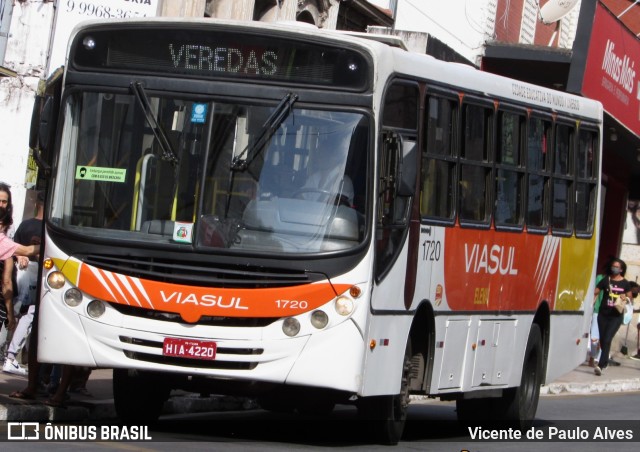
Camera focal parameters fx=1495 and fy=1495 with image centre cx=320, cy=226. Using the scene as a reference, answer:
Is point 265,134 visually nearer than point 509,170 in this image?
Yes

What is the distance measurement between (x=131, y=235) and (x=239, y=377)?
Result: 4.11 feet

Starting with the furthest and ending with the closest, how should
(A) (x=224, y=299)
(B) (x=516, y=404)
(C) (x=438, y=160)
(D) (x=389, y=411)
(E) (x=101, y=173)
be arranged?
(B) (x=516, y=404) → (C) (x=438, y=160) → (D) (x=389, y=411) → (E) (x=101, y=173) → (A) (x=224, y=299)

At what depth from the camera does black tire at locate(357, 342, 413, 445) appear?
11320 mm

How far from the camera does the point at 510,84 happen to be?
13547 millimetres

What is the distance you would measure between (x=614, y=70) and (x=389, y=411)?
17.3 metres

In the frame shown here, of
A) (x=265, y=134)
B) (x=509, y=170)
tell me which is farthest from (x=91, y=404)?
(x=509, y=170)

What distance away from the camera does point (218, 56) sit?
10672mm

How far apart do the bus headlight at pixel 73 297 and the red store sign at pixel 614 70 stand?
1603cm

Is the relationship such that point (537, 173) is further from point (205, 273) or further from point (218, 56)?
point (205, 273)

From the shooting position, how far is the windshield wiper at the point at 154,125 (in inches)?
410

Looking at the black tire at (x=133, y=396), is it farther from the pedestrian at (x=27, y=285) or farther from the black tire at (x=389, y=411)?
the pedestrian at (x=27, y=285)

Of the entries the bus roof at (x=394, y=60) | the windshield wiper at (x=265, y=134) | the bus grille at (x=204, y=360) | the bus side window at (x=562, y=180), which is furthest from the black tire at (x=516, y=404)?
the windshield wiper at (x=265, y=134)

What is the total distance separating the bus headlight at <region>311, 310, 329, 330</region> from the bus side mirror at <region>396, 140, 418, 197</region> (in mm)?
1074

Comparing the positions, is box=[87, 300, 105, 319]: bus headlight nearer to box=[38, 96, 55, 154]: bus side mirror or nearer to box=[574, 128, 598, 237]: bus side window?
box=[38, 96, 55, 154]: bus side mirror
